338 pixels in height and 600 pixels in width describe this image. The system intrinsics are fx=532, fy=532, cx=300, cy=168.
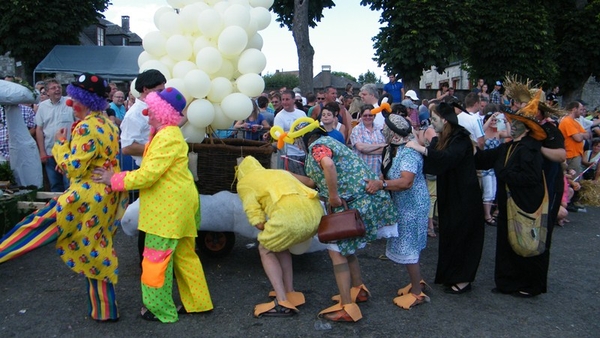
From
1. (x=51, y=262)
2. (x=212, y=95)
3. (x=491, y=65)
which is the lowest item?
(x=51, y=262)

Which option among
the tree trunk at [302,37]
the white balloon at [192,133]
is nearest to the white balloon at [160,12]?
the white balloon at [192,133]

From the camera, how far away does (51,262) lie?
19.2 feet

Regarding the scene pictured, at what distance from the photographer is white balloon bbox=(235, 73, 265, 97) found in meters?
5.20

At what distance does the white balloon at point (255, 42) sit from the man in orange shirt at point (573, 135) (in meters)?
5.75

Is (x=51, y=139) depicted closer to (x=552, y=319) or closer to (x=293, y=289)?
(x=293, y=289)

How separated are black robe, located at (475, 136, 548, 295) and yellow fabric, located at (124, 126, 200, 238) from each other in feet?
9.66

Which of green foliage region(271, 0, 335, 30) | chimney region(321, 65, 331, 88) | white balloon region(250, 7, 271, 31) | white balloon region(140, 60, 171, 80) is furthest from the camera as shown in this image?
chimney region(321, 65, 331, 88)

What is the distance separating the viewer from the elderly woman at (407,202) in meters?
4.70

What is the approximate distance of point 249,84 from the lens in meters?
5.20

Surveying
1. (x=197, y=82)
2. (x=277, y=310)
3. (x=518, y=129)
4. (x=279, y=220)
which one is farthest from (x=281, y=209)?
(x=518, y=129)

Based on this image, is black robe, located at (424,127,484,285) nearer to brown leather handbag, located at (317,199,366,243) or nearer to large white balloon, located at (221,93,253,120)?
brown leather handbag, located at (317,199,366,243)

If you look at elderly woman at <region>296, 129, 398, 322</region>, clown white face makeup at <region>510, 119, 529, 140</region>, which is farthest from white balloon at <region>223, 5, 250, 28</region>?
clown white face makeup at <region>510, 119, 529, 140</region>

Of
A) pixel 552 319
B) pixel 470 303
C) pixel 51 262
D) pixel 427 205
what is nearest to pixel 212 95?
pixel 427 205

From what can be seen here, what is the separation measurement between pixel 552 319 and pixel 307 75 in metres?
13.2
